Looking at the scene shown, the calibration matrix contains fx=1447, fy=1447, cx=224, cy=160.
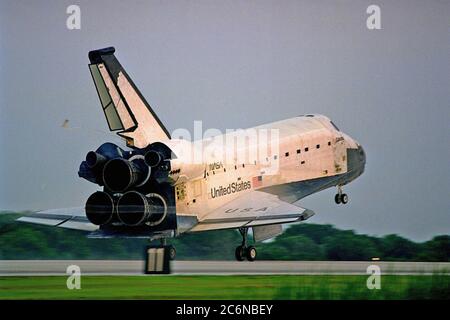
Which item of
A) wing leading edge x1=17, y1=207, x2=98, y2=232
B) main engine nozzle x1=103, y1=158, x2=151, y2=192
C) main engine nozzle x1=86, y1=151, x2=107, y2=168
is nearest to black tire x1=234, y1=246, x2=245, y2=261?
main engine nozzle x1=103, y1=158, x2=151, y2=192

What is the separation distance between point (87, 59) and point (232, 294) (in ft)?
7.28

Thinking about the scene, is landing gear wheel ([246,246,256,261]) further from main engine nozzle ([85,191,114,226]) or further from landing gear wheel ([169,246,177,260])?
main engine nozzle ([85,191,114,226])

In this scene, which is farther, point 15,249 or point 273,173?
point 273,173

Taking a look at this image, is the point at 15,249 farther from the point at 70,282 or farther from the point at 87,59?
the point at 87,59

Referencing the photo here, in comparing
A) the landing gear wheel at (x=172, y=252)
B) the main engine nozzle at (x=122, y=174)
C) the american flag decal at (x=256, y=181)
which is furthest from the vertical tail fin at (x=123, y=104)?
the american flag decal at (x=256, y=181)

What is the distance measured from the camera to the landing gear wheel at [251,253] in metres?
11.7

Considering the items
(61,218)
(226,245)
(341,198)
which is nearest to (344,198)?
(341,198)

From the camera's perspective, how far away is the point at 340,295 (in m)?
11.1

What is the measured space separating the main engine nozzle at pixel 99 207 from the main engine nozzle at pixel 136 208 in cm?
8

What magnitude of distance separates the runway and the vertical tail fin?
1.00m

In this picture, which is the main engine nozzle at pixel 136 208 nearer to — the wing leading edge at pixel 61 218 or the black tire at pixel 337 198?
the wing leading edge at pixel 61 218

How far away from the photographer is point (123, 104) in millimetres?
11695

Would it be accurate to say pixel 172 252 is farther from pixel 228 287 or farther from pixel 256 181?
pixel 256 181
